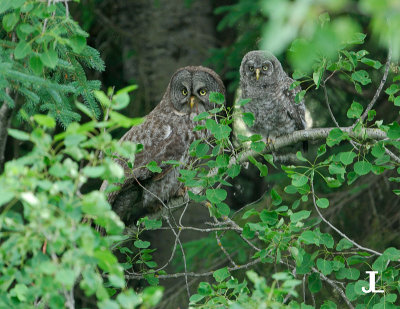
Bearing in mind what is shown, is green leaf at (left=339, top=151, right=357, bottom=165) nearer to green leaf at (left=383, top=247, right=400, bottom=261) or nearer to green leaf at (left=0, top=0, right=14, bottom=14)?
green leaf at (left=383, top=247, right=400, bottom=261)

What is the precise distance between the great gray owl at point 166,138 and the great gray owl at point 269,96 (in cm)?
25

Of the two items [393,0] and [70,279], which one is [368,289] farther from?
[393,0]

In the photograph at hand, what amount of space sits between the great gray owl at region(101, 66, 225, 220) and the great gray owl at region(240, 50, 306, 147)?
248mm

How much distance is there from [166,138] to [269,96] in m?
0.79

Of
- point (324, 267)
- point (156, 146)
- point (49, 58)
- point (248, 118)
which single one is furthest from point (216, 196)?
point (156, 146)

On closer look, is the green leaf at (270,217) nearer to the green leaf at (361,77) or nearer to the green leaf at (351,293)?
the green leaf at (351,293)

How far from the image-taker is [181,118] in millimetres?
4938

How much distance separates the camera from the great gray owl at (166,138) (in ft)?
15.3

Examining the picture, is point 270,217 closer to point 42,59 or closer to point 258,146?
point 258,146

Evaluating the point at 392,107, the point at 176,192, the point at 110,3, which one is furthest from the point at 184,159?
the point at 110,3

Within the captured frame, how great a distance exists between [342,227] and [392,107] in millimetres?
988

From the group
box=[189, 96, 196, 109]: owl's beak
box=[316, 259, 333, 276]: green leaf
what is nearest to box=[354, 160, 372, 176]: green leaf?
box=[316, 259, 333, 276]: green leaf

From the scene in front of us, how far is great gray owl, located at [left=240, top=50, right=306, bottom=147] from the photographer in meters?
4.85

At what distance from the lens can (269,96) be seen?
498 cm
